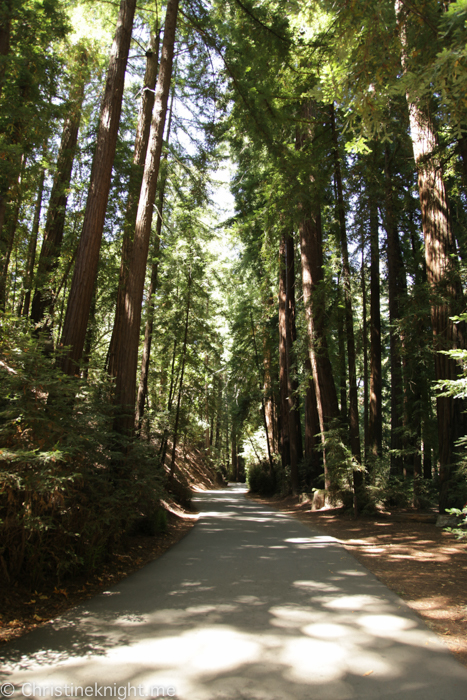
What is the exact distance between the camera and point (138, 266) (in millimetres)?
8828

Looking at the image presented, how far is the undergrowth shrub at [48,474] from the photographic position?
13.3 feet

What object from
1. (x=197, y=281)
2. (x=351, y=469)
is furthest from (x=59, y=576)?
(x=197, y=281)

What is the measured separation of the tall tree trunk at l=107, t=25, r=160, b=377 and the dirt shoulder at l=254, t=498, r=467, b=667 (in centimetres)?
712

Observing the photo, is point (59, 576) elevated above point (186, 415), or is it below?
below

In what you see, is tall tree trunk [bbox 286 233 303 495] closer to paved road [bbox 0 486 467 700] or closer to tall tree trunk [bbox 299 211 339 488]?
tall tree trunk [bbox 299 211 339 488]

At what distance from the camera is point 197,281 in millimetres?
14641

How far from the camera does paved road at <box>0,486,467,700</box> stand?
2664mm

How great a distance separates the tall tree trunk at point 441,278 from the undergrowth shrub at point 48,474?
21.5 ft

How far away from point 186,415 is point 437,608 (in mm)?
11288

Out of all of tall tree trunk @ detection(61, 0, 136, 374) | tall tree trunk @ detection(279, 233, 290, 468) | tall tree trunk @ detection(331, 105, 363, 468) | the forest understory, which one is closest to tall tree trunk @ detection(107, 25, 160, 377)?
the forest understory

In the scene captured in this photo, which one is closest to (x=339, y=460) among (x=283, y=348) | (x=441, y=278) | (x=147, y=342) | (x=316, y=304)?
(x=316, y=304)

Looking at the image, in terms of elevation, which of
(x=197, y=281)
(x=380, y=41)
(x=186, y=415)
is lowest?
(x=186, y=415)

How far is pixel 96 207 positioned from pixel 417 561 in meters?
8.29

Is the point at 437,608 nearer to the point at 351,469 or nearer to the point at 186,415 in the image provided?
the point at 351,469
